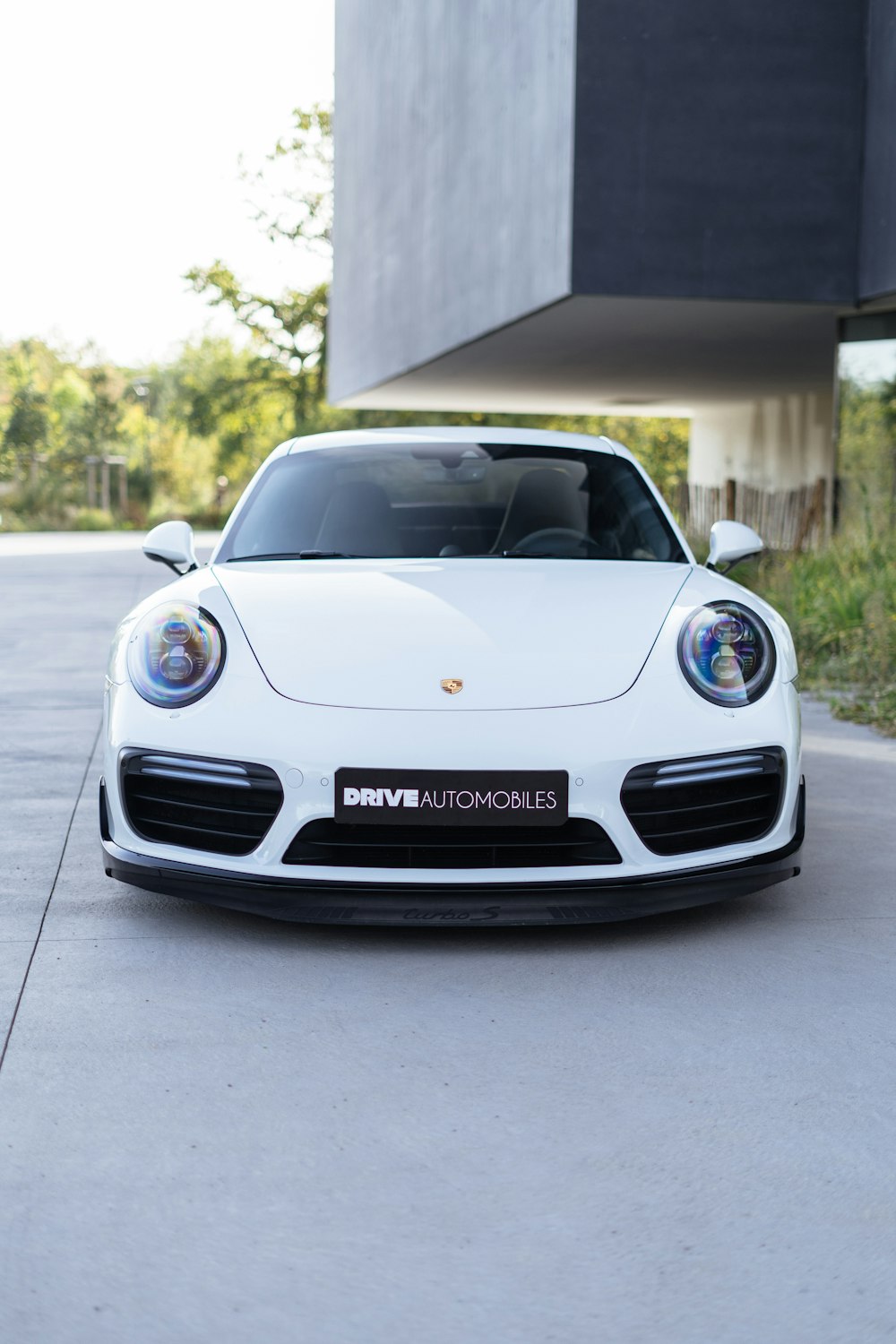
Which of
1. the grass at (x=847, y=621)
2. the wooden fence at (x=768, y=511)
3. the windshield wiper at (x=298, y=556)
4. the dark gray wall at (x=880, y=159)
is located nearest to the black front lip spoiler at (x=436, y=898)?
the windshield wiper at (x=298, y=556)

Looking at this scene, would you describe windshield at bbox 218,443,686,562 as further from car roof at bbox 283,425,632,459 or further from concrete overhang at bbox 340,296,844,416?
concrete overhang at bbox 340,296,844,416

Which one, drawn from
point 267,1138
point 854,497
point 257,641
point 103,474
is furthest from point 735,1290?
point 103,474

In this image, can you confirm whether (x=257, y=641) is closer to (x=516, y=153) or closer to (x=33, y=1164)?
(x=33, y=1164)

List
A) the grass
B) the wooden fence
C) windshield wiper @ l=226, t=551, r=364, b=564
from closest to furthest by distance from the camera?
windshield wiper @ l=226, t=551, r=364, b=564, the grass, the wooden fence

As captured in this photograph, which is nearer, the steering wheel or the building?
the steering wheel

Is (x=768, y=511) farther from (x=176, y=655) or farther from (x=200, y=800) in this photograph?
(x=200, y=800)

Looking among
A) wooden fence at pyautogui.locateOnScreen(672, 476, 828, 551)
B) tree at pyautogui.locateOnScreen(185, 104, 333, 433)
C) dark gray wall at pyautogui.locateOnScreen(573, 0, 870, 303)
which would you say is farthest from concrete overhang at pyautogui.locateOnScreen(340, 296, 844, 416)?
tree at pyautogui.locateOnScreen(185, 104, 333, 433)

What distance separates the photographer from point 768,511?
46.2 feet

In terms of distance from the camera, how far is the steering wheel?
13.6ft

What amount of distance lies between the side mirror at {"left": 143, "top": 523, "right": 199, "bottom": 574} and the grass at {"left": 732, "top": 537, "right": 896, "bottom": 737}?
3.34 metres

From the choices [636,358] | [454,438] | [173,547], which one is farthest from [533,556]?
[636,358]

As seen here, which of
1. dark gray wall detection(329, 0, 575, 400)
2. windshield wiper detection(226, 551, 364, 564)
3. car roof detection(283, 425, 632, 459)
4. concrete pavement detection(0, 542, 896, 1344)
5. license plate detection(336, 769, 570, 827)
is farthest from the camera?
dark gray wall detection(329, 0, 575, 400)

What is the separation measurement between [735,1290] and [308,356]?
4551 cm

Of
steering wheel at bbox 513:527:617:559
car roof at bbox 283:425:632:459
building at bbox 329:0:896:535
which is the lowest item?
steering wheel at bbox 513:527:617:559
